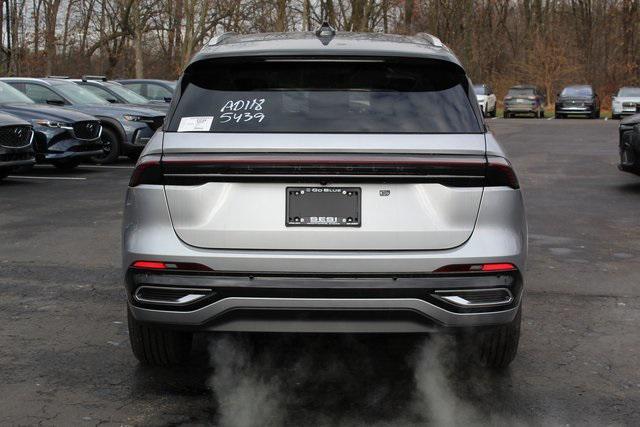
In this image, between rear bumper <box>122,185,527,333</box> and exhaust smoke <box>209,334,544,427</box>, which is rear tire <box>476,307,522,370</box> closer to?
exhaust smoke <box>209,334,544,427</box>

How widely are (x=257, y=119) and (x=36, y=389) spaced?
1751 mm

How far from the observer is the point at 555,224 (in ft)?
33.0

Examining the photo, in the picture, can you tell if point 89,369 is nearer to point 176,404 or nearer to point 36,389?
→ point 36,389

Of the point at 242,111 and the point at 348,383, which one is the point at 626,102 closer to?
the point at 348,383

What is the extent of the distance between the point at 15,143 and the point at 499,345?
34.2 feet

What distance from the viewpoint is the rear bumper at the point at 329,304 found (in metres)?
3.91

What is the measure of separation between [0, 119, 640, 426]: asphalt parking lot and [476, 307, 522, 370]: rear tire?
0.26 feet

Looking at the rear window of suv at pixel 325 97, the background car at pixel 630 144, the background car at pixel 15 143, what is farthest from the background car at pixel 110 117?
the rear window of suv at pixel 325 97

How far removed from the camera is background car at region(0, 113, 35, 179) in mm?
13234

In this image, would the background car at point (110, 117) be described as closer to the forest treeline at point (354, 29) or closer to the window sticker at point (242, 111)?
the window sticker at point (242, 111)

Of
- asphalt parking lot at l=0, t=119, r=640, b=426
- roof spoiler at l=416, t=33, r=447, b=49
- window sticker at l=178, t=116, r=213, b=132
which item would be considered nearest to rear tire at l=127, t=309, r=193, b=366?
asphalt parking lot at l=0, t=119, r=640, b=426

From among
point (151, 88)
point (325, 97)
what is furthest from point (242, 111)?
point (151, 88)

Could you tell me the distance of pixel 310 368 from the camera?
4.84 metres

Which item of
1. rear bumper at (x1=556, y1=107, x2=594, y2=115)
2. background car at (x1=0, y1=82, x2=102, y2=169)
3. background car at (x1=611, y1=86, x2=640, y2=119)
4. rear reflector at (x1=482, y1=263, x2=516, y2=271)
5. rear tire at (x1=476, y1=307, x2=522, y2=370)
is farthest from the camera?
rear bumper at (x1=556, y1=107, x2=594, y2=115)
